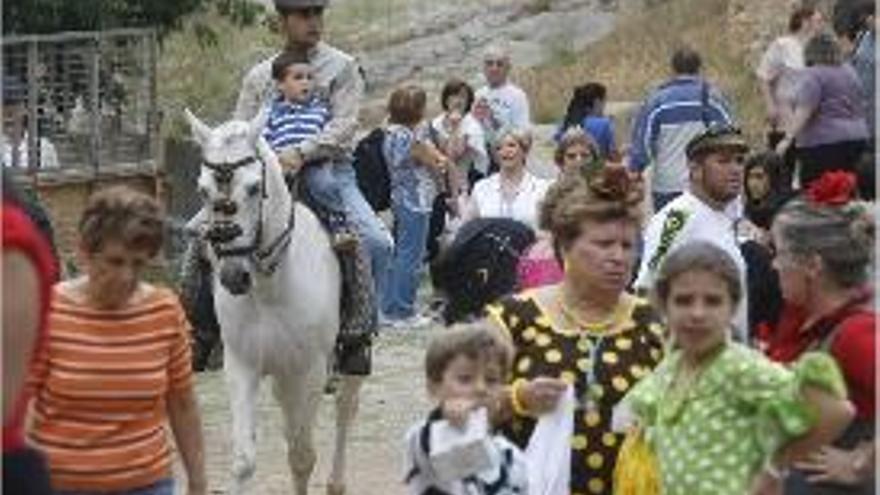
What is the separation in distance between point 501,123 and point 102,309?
1532cm

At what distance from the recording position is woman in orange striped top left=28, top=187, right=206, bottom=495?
313 inches

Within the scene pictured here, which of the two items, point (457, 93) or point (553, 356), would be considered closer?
point (553, 356)

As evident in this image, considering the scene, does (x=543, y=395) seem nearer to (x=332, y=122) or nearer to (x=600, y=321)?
(x=600, y=321)

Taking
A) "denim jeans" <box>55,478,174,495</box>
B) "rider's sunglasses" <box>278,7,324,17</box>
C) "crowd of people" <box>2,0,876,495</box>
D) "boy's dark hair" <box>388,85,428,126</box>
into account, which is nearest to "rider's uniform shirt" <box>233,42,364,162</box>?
"rider's sunglasses" <box>278,7,324,17</box>

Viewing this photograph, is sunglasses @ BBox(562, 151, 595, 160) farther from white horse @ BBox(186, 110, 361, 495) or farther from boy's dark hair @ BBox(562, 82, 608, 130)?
boy's dark hair @ BBox(562, 82, 608, 130)

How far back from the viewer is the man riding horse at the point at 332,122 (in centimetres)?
1352

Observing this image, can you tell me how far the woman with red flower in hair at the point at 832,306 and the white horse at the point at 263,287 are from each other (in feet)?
17.4

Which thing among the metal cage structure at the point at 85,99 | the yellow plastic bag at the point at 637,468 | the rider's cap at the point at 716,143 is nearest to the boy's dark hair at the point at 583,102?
the metal cage structure at the point at 85,99

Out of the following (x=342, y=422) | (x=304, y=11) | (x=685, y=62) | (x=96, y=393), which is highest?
(x=304, y=11)

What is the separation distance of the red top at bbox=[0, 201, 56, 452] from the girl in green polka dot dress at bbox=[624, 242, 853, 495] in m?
1.84

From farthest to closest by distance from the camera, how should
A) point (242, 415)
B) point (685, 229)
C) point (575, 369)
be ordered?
point (242, 415), point (685, 229), point (575, 369)

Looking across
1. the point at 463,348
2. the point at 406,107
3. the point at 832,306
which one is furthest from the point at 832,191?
the point at 406,107

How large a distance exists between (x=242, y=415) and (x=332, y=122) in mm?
1864

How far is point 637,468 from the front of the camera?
7641 millimetres
